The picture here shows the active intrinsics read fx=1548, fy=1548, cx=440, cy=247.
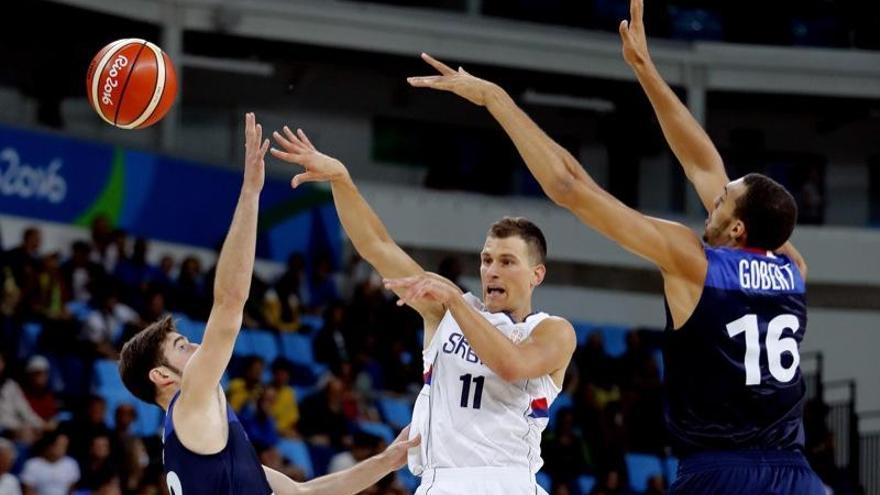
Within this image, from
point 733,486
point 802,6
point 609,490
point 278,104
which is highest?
point 802,6

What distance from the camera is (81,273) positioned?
15.9m

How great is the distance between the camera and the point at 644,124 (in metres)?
24.8

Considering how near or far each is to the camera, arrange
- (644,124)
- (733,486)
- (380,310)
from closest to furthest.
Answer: (733,486) < (380,310) < (644,124)

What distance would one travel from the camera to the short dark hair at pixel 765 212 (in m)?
5.86

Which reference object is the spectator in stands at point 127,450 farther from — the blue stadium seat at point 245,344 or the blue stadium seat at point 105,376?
the blue stadium seat at point 245,344

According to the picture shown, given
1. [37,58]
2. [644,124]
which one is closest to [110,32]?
[37,58]

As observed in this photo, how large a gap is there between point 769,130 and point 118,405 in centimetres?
1521

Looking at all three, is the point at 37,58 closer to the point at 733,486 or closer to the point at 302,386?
the point at 302,386

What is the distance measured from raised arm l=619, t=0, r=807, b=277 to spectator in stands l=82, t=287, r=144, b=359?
934 centimetres

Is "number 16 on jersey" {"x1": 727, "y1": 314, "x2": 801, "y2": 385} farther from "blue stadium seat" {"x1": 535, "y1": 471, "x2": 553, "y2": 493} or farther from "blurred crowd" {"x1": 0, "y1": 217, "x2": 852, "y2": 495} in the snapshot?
"blue stadium seat" {"x1": 535, "y1": 471, "x2": 553, "y2": 493}

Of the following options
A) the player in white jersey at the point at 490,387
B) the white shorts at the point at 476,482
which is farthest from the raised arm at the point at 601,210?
the white shorts at the point at 476,482

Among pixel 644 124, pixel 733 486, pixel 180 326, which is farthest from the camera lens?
pixel 644 124

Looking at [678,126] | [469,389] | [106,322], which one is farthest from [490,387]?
[106,322]

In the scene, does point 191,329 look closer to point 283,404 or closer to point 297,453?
point 283,404
